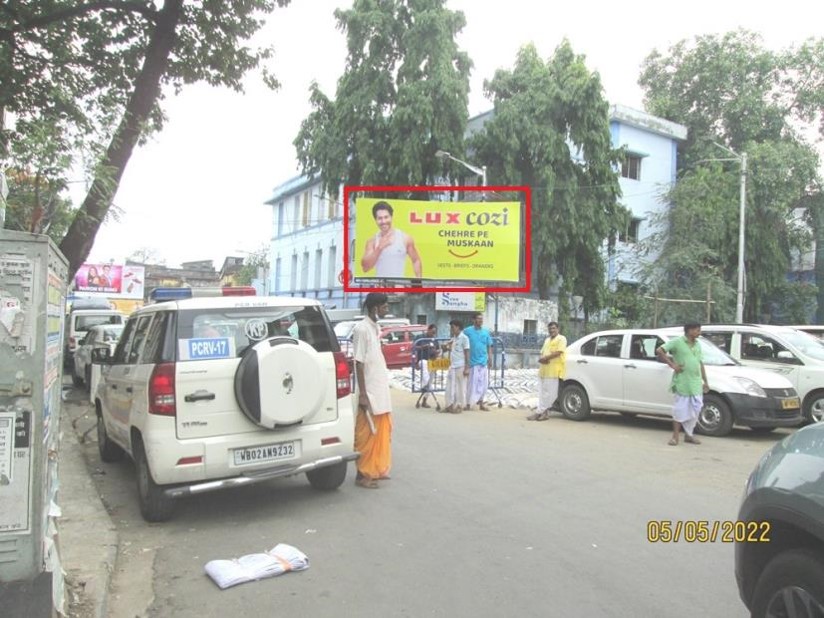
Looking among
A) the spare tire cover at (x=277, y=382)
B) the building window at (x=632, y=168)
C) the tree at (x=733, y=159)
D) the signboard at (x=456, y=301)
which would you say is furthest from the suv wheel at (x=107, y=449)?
the building window at (x=632, y=168)

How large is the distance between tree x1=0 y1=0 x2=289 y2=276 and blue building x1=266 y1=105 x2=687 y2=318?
18895 millimetres

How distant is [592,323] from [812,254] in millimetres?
14360

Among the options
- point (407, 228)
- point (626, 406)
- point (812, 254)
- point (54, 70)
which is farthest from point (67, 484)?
point (812, 254)

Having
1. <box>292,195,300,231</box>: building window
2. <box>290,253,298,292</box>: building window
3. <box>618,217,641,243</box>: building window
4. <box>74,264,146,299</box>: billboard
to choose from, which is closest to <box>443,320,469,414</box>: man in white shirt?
<box>618,217,641,243</box>: building window

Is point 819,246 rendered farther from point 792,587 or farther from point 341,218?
point 792,587

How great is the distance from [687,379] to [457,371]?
455 centimetres

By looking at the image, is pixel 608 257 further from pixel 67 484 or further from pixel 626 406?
pixel 67 484

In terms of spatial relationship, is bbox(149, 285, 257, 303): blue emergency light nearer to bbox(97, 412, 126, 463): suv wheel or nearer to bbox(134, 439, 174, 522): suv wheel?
bbox(97, 412, 126, 463): suv wheel

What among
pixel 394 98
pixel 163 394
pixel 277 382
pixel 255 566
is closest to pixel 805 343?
pixel 277 382

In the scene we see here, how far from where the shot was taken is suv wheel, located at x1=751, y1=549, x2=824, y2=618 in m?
2.55

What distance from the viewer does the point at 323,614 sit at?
144 inches

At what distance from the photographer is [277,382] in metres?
5.28

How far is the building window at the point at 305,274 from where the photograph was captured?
4269 centimetres
